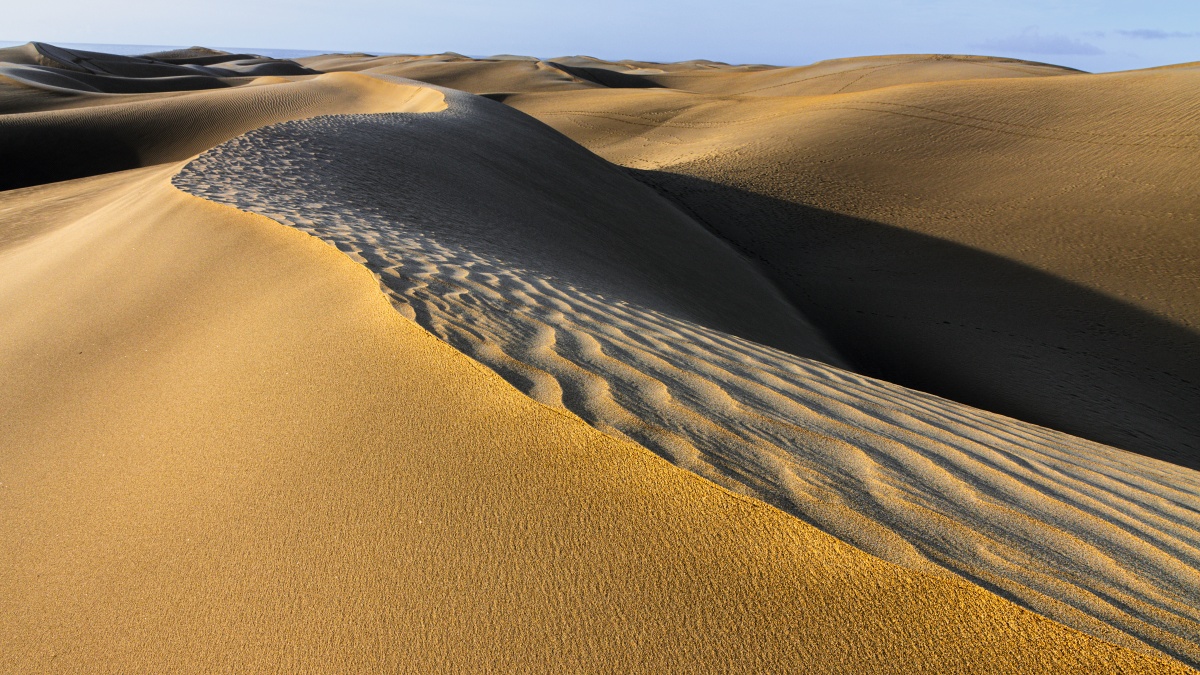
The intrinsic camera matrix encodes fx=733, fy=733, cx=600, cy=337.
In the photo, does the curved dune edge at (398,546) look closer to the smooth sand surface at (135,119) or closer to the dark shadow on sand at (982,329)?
the dark shadow on sand at (982,329)

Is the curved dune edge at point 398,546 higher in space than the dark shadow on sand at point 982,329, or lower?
higher

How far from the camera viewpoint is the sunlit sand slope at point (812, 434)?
1.63 meters

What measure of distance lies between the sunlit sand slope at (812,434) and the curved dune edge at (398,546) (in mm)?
110

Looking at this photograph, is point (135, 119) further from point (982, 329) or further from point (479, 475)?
point (479, 475)

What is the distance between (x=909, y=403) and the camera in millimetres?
3074

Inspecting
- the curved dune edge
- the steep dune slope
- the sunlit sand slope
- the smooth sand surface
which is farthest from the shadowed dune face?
the curved dune edge

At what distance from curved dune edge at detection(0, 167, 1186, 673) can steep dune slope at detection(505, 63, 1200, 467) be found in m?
6.20

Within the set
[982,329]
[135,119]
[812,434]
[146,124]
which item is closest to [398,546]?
[812,434]

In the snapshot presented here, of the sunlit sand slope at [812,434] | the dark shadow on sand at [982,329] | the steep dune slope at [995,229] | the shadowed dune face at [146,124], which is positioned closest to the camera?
the sunlit sand slope at [812,434]

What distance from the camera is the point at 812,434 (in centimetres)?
223

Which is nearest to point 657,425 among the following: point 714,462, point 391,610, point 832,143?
point 714,462

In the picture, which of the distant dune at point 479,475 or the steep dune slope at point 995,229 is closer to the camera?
the distant dune at point 479,475

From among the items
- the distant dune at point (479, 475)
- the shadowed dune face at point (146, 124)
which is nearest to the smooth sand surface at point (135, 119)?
the shadowed dune face at point (146, 124)

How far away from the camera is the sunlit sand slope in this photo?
1631 mm
